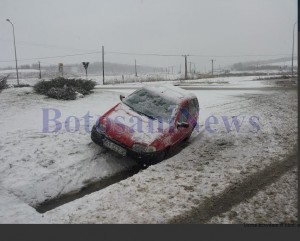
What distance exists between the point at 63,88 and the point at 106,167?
7345mm

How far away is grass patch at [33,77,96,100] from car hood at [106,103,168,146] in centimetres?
605

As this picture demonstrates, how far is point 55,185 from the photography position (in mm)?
6973

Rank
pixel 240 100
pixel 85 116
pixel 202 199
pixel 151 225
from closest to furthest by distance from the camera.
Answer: pixel 151 225
pixel 202 199
pixel 85 116
pixel 240 100

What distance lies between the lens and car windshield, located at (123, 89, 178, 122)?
28.5 feet

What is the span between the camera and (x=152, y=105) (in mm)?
9078

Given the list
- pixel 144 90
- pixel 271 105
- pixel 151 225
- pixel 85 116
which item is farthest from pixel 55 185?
pixel 271 105

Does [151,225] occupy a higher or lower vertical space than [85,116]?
lower

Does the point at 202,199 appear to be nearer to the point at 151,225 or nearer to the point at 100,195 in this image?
the point at 151,225

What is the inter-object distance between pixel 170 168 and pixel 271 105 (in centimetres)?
1025

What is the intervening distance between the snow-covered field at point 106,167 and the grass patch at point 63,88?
139 cm

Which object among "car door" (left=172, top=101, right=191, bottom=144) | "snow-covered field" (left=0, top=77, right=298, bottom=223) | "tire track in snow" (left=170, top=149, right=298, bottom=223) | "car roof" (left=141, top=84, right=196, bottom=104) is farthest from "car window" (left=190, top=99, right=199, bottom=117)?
"tire track in snow" (left=170, top=149, right=298, bottom=223)

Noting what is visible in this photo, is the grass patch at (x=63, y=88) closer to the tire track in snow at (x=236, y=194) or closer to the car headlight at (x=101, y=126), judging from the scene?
the car headlight at (x=101, y=126)

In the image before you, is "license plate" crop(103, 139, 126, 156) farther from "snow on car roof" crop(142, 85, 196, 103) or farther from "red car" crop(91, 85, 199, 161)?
"snow on car roof" crop(142, 85, 196, 103)

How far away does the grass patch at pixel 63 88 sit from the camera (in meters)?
14.0
